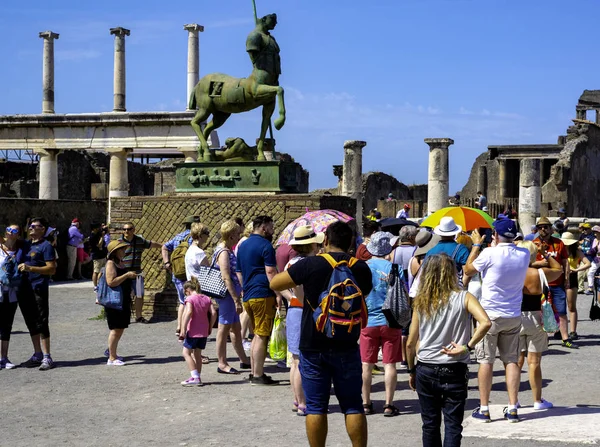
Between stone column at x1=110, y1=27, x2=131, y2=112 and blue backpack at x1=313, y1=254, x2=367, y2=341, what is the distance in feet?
99.2

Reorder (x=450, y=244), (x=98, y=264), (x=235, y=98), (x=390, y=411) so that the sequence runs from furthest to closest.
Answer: (x=98, y=264) < (x=235, y=98) < (x=450, y=244) < (x=390, y=411)

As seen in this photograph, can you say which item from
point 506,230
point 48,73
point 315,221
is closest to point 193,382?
point 315,221

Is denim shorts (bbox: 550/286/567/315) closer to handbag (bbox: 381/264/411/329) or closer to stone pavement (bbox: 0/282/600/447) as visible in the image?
stone pavement (bbox: 0/282/600/447)

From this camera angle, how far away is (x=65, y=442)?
6645mm

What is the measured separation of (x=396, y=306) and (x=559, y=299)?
419cm

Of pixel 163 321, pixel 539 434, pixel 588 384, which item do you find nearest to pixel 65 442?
pixel 539 434

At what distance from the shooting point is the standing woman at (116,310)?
32.1 ft

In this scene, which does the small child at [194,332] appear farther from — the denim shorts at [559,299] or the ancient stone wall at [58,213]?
the ancient stone wall at [58,213]

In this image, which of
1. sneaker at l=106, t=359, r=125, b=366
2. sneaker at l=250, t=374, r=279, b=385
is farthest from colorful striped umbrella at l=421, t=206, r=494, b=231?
sneaker at l=106, t=359, r=125, b=366

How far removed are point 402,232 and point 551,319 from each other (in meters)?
1.80

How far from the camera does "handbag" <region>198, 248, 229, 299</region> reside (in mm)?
9281

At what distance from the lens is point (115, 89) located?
115ft

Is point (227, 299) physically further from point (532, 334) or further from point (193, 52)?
point (193, 52)

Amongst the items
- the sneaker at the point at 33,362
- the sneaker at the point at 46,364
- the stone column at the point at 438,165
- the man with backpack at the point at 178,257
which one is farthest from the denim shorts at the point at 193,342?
the stone column at the point at 438,165
